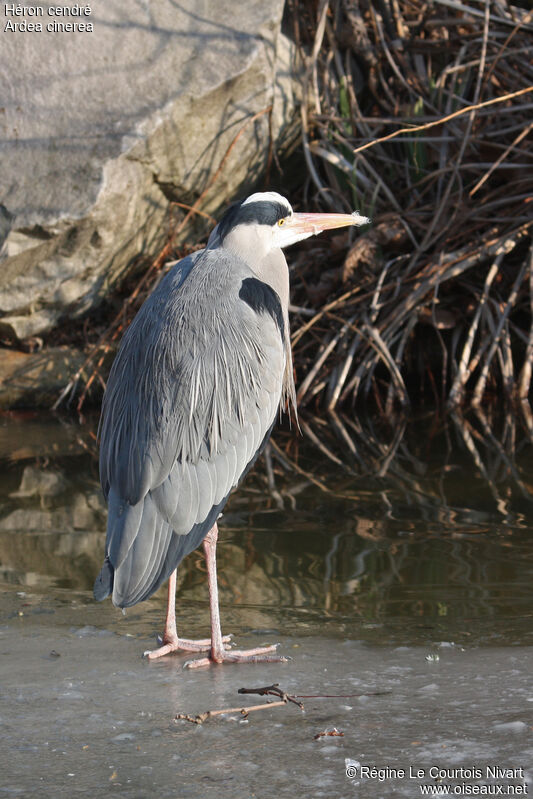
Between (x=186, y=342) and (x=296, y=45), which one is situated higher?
(x=296, y=45)

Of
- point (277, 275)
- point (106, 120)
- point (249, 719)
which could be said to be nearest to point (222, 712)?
point (249, 719)

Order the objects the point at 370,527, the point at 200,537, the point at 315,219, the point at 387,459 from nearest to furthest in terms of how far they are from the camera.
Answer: the point at 200,537, the point at 315,219, the point at 370,527, the point at 387,459

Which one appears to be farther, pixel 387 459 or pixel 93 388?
pixel 93 388

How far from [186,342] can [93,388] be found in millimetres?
4454

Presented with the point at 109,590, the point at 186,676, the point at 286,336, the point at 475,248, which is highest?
the point at 475,248

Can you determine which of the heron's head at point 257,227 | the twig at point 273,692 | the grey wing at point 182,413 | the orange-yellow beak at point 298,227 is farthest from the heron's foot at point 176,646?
the orange-yellow beak at point 298,227

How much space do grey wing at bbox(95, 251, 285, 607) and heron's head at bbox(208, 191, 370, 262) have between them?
0.25m

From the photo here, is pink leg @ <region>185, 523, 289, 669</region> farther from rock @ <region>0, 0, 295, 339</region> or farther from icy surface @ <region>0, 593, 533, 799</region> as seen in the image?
rock @ <region>0, 0, 295, 339</region>

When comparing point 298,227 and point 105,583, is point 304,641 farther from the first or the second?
point 298,227

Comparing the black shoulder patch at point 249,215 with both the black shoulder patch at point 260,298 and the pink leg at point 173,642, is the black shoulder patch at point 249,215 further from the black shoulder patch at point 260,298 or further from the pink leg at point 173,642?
the pink leg at point 173,642

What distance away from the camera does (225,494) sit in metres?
3.12

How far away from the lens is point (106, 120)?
6758mm

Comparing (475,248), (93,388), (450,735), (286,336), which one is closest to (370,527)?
(286,336)

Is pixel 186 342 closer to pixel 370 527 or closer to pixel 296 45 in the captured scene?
pixel 370 527
